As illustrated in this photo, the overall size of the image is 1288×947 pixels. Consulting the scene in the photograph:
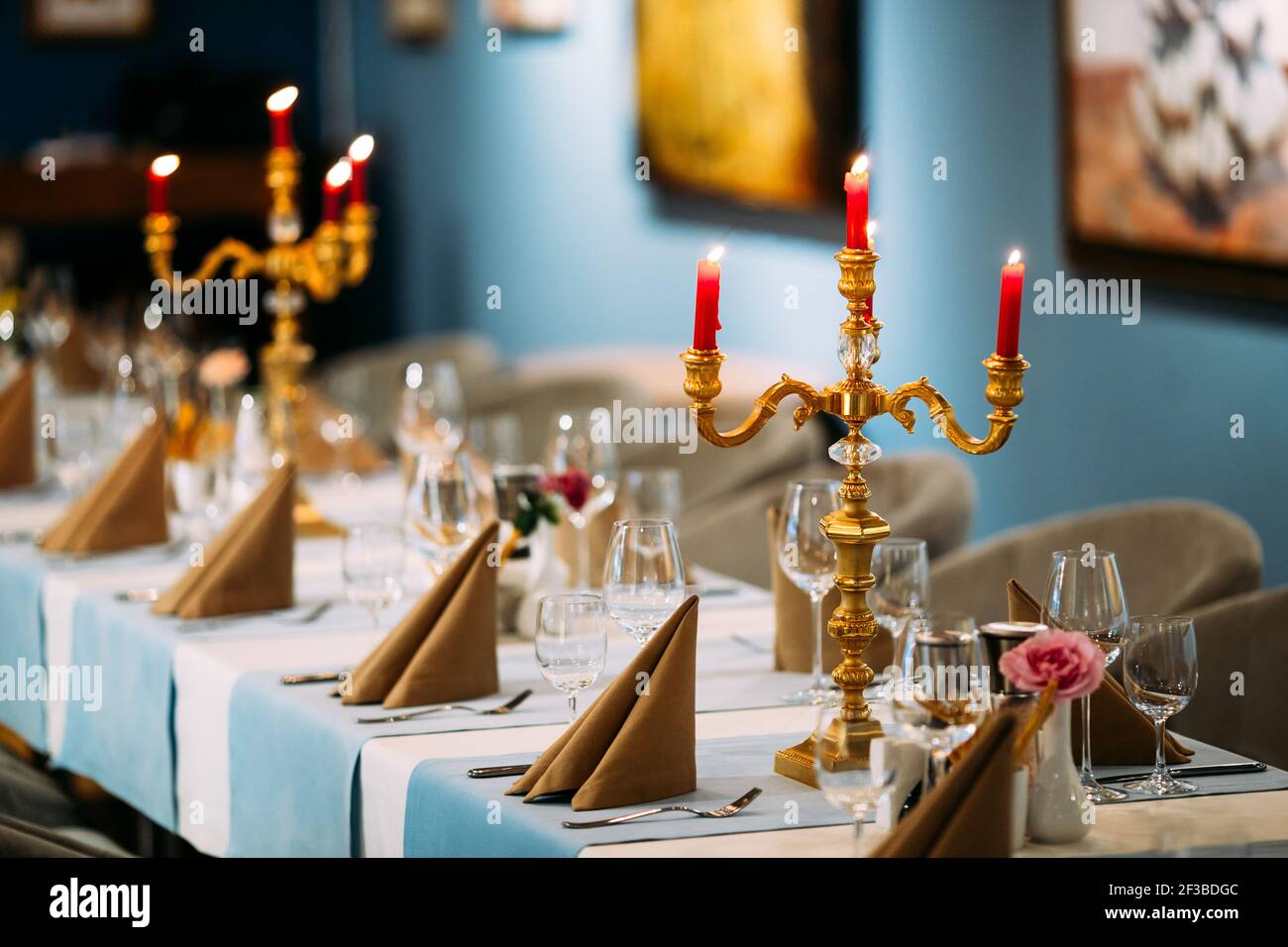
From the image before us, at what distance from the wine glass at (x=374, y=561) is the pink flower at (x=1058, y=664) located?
100 cm

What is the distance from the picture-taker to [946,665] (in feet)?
4.94

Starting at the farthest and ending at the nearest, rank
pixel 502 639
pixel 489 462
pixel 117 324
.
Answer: pixel 117 324 → pixel 489 462 → pixel 502 639

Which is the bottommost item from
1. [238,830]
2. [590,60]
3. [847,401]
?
[238,830]

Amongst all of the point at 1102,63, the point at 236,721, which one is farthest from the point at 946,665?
the point at 1102,63

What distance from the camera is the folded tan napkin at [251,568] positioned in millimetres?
2551

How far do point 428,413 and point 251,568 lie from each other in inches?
35.9

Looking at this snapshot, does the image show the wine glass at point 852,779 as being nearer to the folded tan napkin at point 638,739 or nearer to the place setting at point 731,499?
the place setting at point 731,499

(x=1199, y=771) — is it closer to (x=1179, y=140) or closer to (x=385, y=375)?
(x=1179, y=140)

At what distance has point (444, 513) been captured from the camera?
239 centimetres

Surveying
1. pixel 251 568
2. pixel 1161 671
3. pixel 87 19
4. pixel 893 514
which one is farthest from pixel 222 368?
pixel 87 19

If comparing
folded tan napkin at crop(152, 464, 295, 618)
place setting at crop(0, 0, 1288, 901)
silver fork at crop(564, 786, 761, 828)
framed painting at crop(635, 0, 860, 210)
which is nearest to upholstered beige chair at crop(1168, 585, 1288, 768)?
place setting at crop(0, 0, 1288, 901)

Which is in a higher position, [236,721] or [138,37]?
[138,37]
